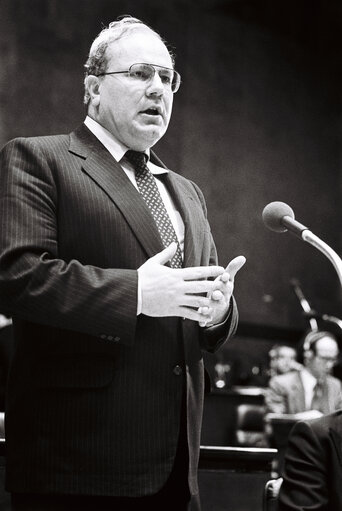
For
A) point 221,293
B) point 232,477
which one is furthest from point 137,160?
point 232,477

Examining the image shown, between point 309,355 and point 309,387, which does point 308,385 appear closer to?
point 309,387

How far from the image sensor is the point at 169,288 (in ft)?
5.10

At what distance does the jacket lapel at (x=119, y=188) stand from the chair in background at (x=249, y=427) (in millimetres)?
4305

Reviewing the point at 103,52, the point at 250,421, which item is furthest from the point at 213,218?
the point at 103,52

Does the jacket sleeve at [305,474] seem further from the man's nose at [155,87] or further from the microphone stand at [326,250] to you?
the man's nose at [155,87]

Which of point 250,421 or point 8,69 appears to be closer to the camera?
point 250,421

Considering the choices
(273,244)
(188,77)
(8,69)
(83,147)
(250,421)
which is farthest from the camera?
(273,244)

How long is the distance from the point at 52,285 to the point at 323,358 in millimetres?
7244

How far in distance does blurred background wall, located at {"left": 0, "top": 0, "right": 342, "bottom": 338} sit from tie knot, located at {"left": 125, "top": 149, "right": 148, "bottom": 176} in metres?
8.50

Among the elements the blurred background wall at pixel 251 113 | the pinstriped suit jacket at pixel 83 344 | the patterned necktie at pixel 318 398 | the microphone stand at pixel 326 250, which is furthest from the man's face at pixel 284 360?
the pinstriped suit jacket at pixel 83 344

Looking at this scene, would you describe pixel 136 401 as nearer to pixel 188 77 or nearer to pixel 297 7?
pixel 188 77

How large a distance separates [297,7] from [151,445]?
12.2m

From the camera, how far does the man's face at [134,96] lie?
1.84 metres

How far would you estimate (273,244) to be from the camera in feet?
40.6
